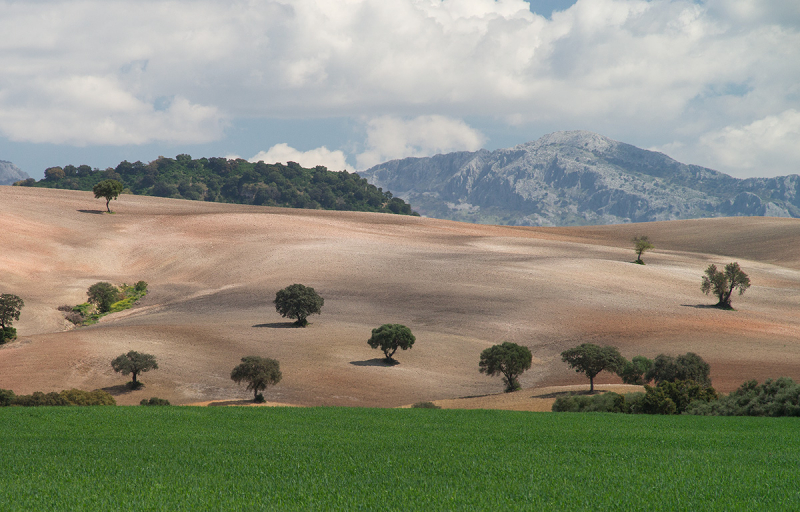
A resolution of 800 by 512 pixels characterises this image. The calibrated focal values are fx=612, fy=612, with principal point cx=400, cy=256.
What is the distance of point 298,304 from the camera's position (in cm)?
6019

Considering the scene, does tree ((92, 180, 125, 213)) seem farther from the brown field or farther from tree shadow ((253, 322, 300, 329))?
tree shadow ((253, 322, 300, 329))

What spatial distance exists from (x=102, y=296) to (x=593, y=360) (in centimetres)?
5449

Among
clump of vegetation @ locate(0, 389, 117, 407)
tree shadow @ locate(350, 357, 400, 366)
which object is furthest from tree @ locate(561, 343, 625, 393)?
clump of vegetation @ locate(0, 389, 117, 407)

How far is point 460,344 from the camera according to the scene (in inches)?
2188

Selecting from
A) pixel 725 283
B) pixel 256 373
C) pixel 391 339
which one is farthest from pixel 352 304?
pixel 725 283

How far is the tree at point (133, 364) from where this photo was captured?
42.3m

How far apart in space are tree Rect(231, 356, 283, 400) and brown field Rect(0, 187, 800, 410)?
4.34 ft

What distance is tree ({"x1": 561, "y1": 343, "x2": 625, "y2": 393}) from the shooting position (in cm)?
4206

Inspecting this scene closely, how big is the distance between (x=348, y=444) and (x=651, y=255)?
102m

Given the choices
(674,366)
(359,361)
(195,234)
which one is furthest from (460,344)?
(195,234)

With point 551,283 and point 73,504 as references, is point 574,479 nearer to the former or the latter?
point 73,504

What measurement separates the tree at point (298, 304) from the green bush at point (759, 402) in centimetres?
3883

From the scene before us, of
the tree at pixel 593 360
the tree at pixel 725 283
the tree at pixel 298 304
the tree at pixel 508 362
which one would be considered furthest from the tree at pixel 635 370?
the tree at pixel 725 283

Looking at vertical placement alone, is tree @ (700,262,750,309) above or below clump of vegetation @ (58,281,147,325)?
above
